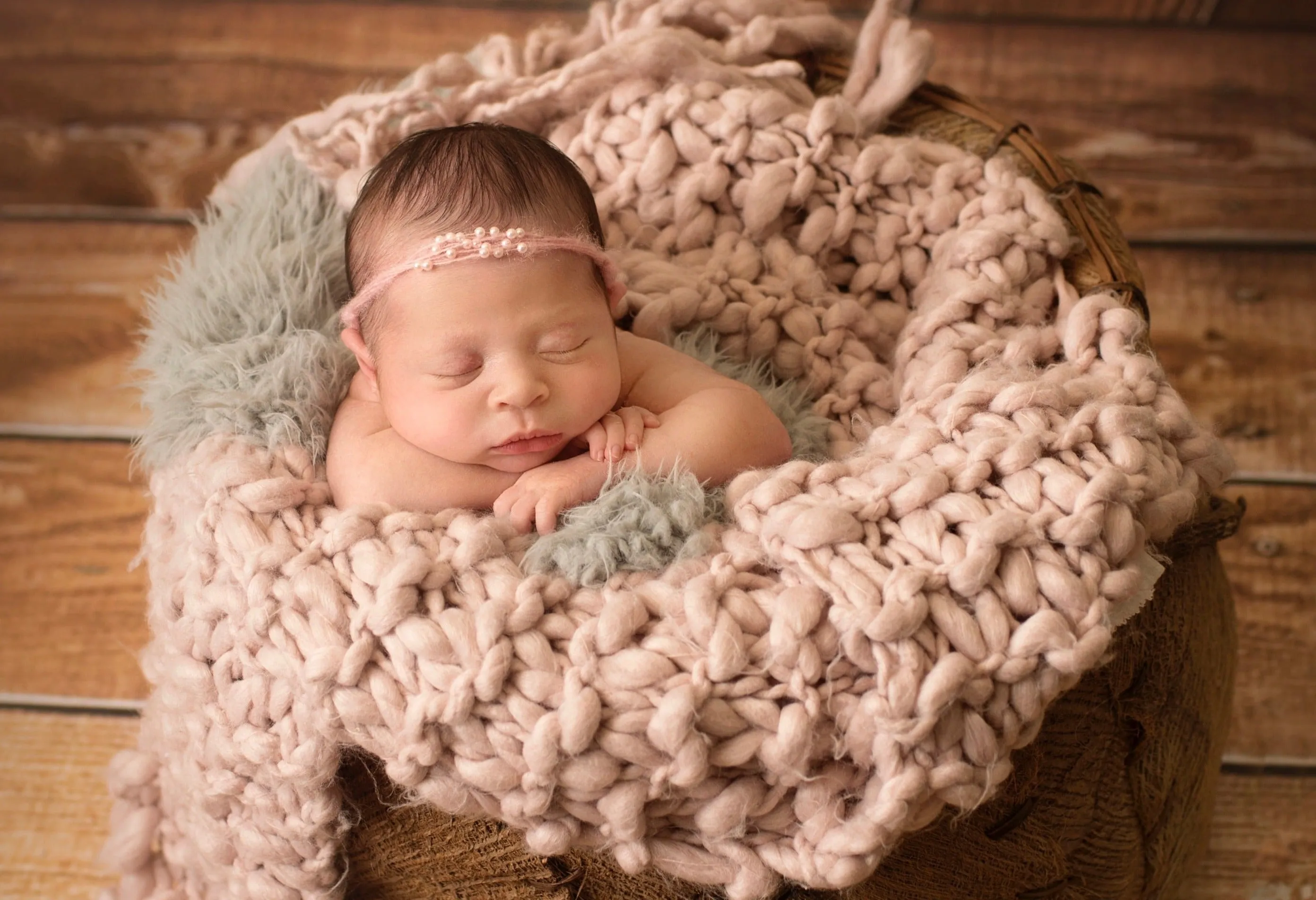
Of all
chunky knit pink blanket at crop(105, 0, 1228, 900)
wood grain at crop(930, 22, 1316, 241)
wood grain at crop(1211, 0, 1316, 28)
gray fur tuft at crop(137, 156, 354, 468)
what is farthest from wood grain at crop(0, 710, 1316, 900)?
wood grain at crop(1211, 0, 1316, 28)

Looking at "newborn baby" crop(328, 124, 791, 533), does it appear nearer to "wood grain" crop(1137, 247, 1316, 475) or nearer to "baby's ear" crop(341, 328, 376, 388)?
"baby's ear" crop(341, 328, 376, 388)

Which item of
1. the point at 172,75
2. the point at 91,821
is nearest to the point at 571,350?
the point at 91,821

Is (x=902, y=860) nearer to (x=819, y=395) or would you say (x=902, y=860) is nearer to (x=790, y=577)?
(x=790, y=577)

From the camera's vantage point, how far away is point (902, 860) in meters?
0.88

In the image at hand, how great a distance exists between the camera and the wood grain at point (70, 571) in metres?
1.46

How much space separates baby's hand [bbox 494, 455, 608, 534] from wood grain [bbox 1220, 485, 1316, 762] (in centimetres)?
85

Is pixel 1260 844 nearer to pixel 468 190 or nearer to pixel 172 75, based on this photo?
pixel 468 190

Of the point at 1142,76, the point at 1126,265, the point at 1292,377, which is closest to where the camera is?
the point at 1126,265

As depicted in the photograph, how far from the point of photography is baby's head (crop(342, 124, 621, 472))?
3.07 ft

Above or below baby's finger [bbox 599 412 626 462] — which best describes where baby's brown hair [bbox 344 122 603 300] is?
above

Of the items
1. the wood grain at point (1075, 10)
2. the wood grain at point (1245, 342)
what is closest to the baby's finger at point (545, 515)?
the wood grain at point (1245, 342)

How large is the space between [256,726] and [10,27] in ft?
5.58

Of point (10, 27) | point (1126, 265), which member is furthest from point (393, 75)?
point (1126, 265)

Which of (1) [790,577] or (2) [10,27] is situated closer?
(1) [790,577]
